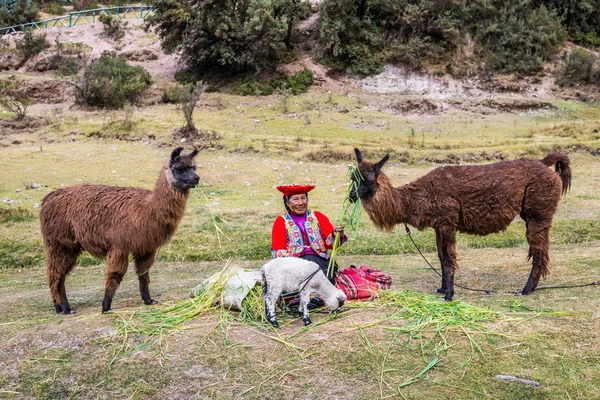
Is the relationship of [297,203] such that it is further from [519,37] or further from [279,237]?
[519,37]

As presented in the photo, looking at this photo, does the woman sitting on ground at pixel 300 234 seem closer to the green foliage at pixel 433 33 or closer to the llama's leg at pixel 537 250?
the llama's leg at pixel 537 250

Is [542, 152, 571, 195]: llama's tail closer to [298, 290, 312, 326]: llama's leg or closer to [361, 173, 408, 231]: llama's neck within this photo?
[361, 173, 408, 231]: llama's neck

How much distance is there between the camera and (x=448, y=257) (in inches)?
268

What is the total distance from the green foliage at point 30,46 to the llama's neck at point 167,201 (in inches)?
1325

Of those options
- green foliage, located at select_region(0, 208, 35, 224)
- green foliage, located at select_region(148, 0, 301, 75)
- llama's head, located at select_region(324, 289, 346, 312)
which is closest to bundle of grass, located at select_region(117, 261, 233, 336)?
llama's head, located at select_region(324, 289, 346, 312)

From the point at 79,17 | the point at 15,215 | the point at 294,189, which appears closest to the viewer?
the point at 294,189

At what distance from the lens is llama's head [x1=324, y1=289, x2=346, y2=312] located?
5715 mm

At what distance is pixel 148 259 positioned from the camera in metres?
6.64

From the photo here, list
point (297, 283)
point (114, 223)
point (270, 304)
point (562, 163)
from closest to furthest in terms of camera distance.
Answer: point (270, 304), point (297, 283), point (114, 223), point (562, 163)

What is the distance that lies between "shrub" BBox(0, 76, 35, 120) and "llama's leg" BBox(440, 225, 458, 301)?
22.7m

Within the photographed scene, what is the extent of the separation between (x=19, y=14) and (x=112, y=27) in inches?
361

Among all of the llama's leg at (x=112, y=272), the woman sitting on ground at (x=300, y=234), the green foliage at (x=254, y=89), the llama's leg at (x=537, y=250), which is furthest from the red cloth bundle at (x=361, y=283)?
the green foliage at (x=254, y=89)

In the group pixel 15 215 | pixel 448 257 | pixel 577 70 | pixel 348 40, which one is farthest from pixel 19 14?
pixel 448 257

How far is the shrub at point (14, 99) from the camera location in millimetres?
24312
